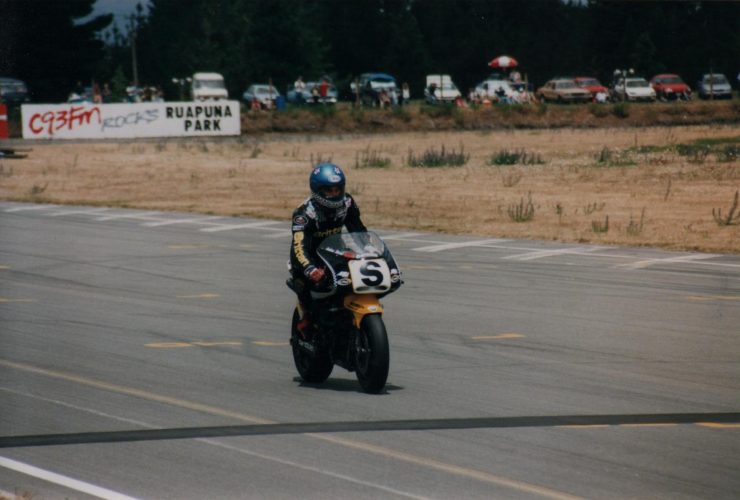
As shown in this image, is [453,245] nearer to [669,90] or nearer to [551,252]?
[551,252]

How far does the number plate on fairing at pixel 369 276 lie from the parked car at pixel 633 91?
193 ft

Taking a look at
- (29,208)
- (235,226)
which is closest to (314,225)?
(235,226)

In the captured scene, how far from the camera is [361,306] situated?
9.39 meters

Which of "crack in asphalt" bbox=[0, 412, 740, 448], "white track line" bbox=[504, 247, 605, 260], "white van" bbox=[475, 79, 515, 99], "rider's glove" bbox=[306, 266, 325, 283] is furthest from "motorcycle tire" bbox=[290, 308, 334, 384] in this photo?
"white van" bbox=[475, 79, 515, 99]

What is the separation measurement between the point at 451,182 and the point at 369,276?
23788 mm

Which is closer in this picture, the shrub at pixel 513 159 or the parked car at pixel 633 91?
the shrub at pixel 513 159

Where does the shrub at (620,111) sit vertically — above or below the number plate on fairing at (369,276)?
below

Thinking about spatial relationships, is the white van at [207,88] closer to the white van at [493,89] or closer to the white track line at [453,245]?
the white van at [493,89]

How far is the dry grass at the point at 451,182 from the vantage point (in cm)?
2434

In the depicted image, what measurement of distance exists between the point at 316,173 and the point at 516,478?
342cm

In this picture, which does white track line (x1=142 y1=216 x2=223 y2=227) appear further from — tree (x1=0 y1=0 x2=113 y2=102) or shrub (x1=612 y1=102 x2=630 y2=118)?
tree (x1=0 y1=0 x2=113 y2=102)

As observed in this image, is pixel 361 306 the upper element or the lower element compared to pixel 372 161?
upper

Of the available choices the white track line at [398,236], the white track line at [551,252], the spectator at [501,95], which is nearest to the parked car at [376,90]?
the spectator at [501,95]

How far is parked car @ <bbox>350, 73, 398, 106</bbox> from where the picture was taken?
6486 cm
